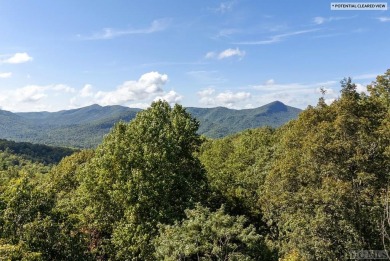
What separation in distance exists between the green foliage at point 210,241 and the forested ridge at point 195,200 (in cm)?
7

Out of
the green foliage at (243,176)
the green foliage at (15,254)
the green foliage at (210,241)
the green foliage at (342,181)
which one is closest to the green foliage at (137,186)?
the green foliage at (210,241)

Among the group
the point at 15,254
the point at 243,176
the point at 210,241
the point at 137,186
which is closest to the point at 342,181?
the point at 210,241

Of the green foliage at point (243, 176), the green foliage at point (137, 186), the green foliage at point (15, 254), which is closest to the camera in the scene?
the green foliage at point (15, 254)

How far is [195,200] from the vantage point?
2780 cm

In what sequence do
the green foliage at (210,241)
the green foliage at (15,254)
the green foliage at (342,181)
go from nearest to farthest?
the green foliage at (15,254) < the green foliage at (210,241) < the green foliage at (342,181)

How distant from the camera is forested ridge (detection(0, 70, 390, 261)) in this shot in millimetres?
20062

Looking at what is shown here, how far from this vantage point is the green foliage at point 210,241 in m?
19.0

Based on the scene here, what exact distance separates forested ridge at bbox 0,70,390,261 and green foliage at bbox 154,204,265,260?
70 mm

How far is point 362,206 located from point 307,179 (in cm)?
417

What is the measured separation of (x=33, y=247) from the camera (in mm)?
19609

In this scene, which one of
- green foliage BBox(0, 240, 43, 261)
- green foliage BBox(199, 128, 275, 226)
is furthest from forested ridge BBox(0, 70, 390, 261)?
green foliage BBox(199, 128, 275, 226)

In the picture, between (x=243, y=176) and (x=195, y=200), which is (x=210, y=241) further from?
(x=243, y=176)

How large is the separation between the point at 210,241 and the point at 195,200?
7711 mm

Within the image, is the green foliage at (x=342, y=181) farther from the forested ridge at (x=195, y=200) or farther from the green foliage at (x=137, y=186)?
the green foliage at (x=137, y=186)
